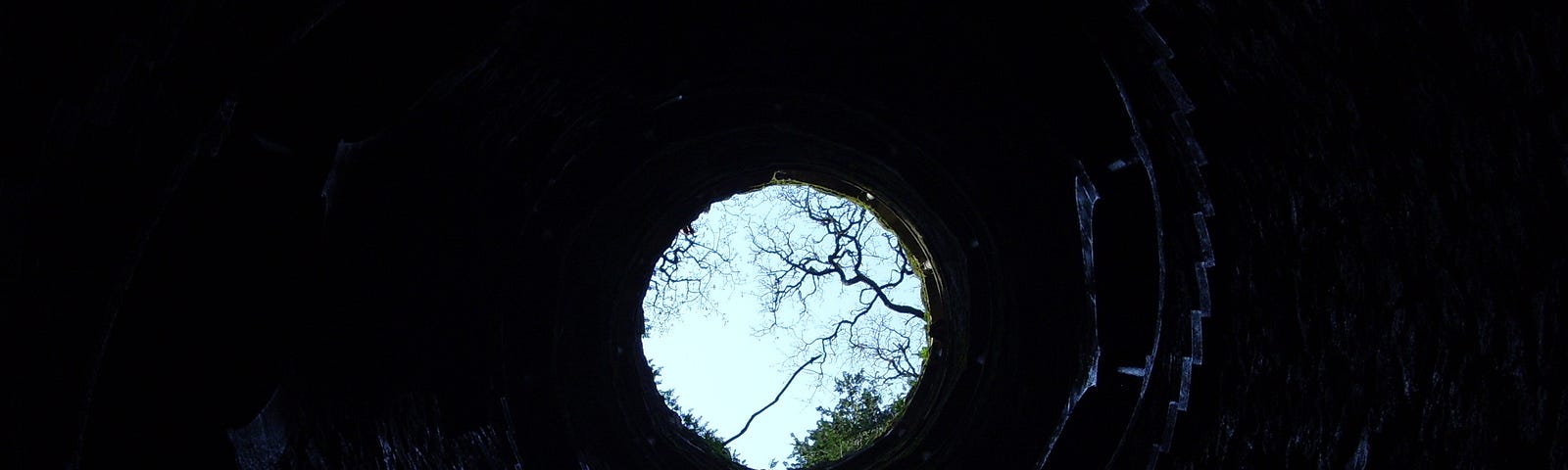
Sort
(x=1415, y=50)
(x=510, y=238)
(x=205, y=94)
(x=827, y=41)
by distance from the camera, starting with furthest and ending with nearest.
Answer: (x=510, y=238)
(x=827, y=41)
(x=205, y=94)
(x=1415, y=50)

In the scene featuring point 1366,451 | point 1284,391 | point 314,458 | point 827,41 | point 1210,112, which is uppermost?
point 827,41

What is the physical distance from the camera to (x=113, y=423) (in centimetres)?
305

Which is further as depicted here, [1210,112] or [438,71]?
[438,71]

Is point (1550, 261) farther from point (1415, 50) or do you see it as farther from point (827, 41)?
point (827, 41)

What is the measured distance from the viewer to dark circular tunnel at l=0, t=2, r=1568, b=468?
91.4 inches

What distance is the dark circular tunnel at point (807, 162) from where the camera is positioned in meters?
2.32

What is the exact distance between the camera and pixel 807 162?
7805 mm

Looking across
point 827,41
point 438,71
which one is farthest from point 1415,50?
point 438,71

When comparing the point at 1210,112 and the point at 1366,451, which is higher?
the point at 1210,112

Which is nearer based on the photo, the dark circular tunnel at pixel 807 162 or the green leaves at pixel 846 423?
the dark circular tunnel at pixel 807 162

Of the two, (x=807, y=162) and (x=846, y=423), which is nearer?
(x=807, y=162)

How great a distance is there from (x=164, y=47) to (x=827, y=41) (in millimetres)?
3858

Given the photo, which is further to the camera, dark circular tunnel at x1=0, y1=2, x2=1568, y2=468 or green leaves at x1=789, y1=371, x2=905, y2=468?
green leaves at x1=789, y1=371, x2=905, y2=468

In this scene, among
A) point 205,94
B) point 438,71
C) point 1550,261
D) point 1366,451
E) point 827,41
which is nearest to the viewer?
point 1550,261
